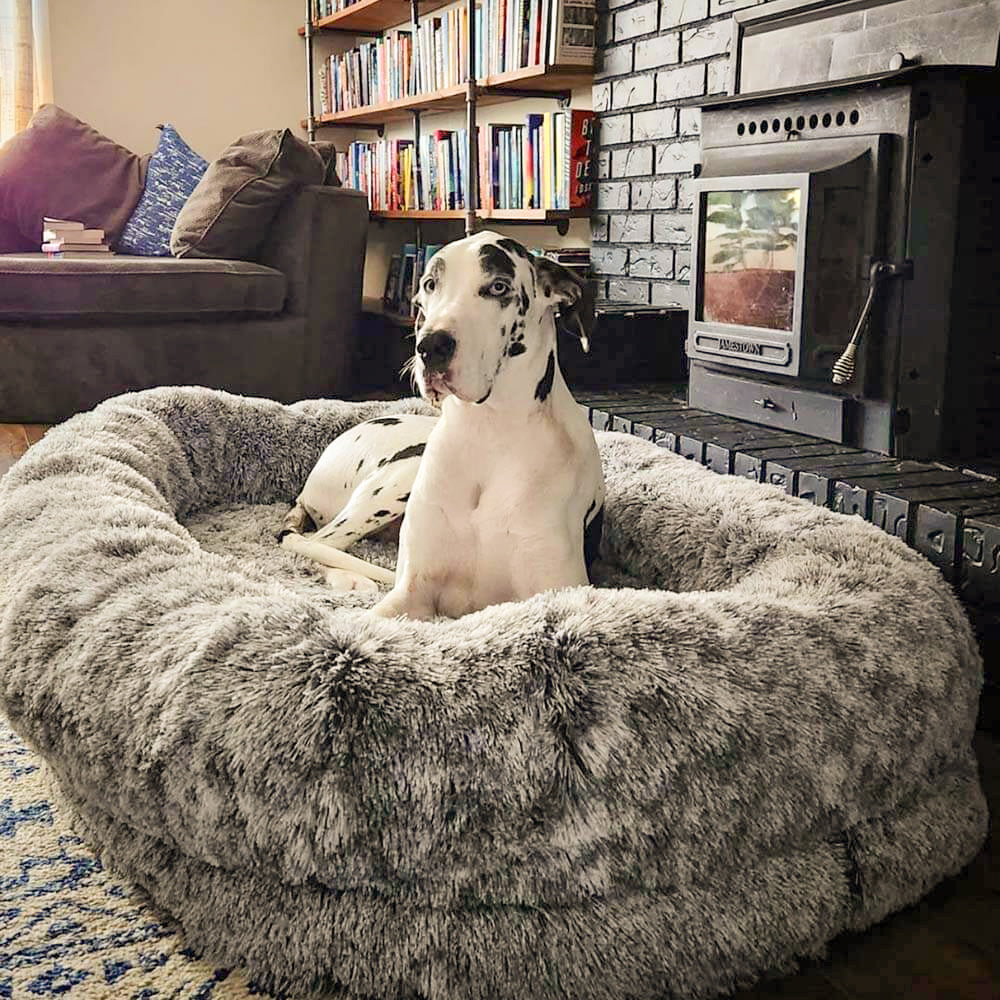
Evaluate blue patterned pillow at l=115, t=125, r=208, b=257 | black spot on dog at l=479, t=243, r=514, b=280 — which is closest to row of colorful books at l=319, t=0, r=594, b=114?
blue patterned pillow at l=115, t=125, r=208, b=257

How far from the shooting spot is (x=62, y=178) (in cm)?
506

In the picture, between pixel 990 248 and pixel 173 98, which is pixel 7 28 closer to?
pixel 173 98

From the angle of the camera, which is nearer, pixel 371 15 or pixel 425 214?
pixel 425 214

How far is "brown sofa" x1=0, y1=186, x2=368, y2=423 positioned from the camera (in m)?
4.09

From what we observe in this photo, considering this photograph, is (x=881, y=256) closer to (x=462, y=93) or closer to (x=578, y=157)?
(x=578, y=157)

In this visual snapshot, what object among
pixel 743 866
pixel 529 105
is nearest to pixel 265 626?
pixel 743 866

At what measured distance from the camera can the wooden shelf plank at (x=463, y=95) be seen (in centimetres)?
388

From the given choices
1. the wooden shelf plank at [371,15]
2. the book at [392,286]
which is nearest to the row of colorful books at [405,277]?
the book at [392,286]

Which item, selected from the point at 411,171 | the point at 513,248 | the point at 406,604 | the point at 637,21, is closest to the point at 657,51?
the point at 637,21

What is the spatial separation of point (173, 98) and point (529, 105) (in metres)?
2.37

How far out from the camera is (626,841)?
1123 mm

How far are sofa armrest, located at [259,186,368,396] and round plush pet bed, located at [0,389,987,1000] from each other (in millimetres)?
3102

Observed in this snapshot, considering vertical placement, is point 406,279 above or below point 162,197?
below

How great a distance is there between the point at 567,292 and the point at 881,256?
712 millimetres
